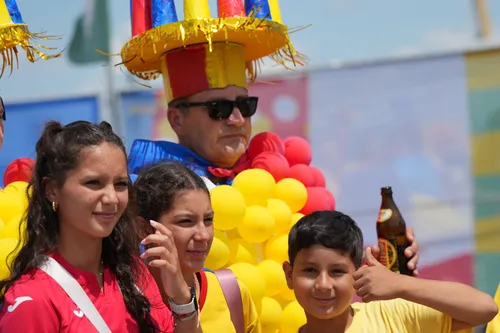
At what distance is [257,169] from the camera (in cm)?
389

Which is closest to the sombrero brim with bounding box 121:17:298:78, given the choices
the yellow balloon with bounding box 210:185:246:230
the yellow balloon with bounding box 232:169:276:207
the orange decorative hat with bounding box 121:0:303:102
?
the orange decorative hat with bounding box 121:0:303:102

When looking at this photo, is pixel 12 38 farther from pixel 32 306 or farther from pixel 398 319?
pixel 398 319

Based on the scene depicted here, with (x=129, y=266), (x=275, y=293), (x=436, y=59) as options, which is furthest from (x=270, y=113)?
(x=129, y=266)

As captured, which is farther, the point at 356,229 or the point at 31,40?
the point at 31,40

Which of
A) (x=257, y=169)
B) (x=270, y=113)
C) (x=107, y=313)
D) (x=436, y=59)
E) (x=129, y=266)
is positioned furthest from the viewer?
(x=270, y=113)

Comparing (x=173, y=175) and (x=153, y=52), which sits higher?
(x=153, y=52)

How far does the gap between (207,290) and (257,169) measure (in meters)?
1.03

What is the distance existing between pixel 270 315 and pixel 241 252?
289mm

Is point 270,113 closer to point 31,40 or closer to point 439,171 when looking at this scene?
point 439,171

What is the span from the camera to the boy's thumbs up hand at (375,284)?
2756 mm

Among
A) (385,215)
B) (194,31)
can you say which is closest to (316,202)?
(385,215)

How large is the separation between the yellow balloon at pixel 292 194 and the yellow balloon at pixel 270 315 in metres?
0.50

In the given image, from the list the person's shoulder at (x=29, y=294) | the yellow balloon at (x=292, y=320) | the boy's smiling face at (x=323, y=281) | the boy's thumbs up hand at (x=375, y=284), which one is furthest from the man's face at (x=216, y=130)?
the person's shoulder at (x=29, y=294)

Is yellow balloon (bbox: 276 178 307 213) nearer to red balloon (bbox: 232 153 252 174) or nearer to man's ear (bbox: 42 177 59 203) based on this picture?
red balloon (bbox: 232 153 252 174)
